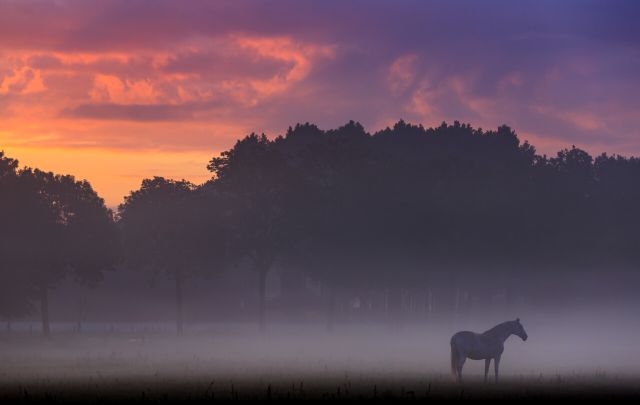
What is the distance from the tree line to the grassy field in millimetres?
5711

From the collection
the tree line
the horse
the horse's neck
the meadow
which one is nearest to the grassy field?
the meadow

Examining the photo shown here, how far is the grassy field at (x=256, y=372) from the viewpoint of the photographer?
39469 mm

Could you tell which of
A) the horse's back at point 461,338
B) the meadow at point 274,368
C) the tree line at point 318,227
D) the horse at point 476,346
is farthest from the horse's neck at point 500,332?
the tree line at point 318,227

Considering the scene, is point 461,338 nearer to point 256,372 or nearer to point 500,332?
point 500,332

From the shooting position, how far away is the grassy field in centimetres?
3947

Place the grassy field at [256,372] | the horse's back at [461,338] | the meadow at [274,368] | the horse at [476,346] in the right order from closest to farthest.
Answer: the grassy field at [256,372] → the meadow at [274,368] → the horse at [476,346] → the horse's back at [461,338]

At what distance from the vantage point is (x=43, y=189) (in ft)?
325

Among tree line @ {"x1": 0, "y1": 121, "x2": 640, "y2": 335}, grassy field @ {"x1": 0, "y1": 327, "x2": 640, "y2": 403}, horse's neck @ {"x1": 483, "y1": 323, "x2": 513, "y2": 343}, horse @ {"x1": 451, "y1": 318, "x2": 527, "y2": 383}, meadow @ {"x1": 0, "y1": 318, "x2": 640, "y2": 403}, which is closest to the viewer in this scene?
grassy field @ {"x1": 0, "y1": 327, "x2": 640, "y2": 403}

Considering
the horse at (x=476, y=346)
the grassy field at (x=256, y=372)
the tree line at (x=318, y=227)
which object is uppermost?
the tree line at (x=318, y=227)

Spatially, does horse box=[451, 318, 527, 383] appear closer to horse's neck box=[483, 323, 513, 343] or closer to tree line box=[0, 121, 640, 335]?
horse's neck box=[483, 323, 513, 343]

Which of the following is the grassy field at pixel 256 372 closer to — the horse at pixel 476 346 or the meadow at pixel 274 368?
the meadow at pixel 274 368

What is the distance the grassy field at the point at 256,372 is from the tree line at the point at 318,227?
225 inches

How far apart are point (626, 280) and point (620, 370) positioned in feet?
198

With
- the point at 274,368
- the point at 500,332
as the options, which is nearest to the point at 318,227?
the point at 274,368
